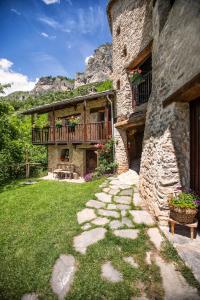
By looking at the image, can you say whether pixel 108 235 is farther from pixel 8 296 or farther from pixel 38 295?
pixel 8 296

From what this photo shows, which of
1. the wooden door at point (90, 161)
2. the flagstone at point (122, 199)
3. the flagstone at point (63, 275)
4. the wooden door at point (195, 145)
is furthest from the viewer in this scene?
the wooden door at point (90, 161)

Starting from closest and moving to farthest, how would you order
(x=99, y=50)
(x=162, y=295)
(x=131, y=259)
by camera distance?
(x=162, y=295) → (x=131, y=259) → (x=99, y=50)

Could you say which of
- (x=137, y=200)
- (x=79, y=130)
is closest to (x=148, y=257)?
(x=137, y=200)

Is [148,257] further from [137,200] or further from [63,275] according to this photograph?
[137,200]

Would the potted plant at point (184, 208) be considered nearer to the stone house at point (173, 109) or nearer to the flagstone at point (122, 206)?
the stone house at point (173, 109)

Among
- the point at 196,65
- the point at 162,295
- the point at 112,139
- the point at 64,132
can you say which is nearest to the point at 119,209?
the point at 162,295

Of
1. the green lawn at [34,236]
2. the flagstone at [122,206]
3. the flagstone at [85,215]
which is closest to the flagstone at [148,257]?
the green lawn at [34,236]

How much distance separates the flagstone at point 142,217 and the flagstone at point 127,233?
0.42 m

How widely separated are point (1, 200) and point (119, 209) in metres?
5.04

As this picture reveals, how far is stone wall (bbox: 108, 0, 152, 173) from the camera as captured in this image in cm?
785

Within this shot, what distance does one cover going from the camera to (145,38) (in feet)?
25.1

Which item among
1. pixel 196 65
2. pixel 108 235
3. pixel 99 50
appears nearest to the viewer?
pixel 196 65

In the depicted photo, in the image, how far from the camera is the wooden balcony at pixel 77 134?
10.3 m

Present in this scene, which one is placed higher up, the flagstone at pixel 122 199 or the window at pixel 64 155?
the window at pixel 64 155
